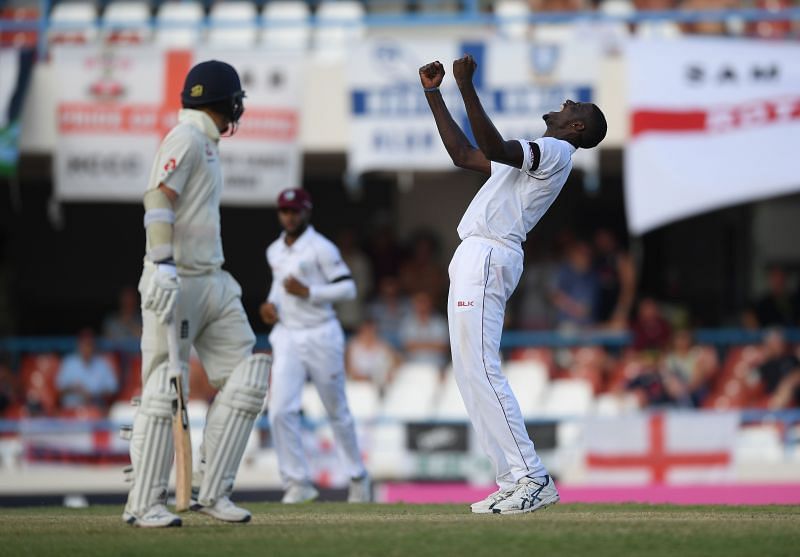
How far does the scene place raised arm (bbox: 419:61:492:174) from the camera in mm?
7832

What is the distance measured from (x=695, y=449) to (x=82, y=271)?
1009 cm

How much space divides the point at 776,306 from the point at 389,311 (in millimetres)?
4832

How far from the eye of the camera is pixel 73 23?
61.8 feet

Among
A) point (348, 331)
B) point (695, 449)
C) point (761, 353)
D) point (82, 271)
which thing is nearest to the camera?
point (695, 449)

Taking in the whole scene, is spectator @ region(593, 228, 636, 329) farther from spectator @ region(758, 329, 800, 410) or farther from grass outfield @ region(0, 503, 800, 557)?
grass outfield @ region(0, 503, 800, 557)

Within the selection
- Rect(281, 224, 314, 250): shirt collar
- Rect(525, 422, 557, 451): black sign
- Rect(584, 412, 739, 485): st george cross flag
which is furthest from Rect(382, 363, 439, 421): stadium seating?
Rect(281, 224, 314, 250): shirt collar

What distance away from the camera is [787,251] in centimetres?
2075

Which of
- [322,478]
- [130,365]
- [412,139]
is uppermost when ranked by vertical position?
[412,139]

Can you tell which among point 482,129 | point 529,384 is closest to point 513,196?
point 482,129

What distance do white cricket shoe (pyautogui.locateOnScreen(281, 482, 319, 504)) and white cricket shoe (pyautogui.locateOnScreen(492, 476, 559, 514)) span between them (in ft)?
11.7

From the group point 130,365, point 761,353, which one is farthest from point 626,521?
point 130,365

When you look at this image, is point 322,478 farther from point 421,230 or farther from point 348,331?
point 421,230

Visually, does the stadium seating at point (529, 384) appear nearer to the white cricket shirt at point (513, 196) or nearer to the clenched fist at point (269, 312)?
the clenched fist at point (269, 312)

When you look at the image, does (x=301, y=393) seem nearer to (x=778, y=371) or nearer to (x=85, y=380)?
(x=85, y=380)
